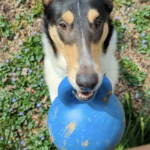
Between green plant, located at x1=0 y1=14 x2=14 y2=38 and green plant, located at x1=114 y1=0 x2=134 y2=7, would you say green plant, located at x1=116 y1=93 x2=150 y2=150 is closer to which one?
green plant, located at x1=114 y1=0 x2=134 y2=7

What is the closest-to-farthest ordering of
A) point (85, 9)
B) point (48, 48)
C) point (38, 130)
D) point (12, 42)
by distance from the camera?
point (85, 9)
point (48, 48)
point (38, 130)
point (12, 42)

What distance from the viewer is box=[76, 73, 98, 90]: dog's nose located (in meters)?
1.71

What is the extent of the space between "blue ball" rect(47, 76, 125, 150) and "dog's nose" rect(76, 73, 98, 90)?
11 centimetres

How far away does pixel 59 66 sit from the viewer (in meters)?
2.50

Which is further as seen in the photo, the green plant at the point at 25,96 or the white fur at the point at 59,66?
the green plant at the point at 25,96

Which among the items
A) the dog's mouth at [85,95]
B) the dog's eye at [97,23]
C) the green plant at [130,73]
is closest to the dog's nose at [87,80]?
the dog's mouth at [85,95]

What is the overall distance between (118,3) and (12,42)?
6.50ft

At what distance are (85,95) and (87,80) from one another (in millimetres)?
198

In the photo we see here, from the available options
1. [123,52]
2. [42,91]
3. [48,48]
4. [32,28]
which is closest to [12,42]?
[32,28]

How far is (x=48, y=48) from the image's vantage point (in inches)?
98.1

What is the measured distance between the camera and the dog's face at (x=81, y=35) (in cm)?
177

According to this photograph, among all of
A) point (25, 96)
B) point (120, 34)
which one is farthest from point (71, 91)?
point (120, 34)

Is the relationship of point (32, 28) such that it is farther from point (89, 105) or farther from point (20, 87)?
point (89, 105)

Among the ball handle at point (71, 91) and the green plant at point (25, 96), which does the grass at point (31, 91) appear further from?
the ball handle at point (71, 91)
